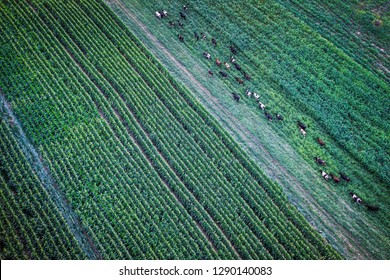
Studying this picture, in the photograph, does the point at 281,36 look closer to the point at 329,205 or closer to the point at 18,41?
the point at 329,205

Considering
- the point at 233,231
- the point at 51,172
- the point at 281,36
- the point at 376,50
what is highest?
the point at 376,50

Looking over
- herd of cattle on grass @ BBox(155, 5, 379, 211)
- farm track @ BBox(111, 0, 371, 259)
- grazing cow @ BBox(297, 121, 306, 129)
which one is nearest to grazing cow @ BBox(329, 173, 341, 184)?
herd of cattle on grass @ BBox(155, 5, 379, 211)

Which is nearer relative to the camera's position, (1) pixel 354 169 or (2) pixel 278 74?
(1) pixel 354 169

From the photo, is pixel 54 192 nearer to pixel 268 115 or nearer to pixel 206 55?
pixel 268 115

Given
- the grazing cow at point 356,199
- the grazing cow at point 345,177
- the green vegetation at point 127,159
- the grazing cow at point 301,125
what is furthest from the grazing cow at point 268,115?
the grazing cow at point 356,199

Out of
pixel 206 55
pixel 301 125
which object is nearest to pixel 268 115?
pixel 301 125

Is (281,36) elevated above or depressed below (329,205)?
above


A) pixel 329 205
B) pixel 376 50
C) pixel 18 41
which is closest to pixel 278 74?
pixel 376 50
